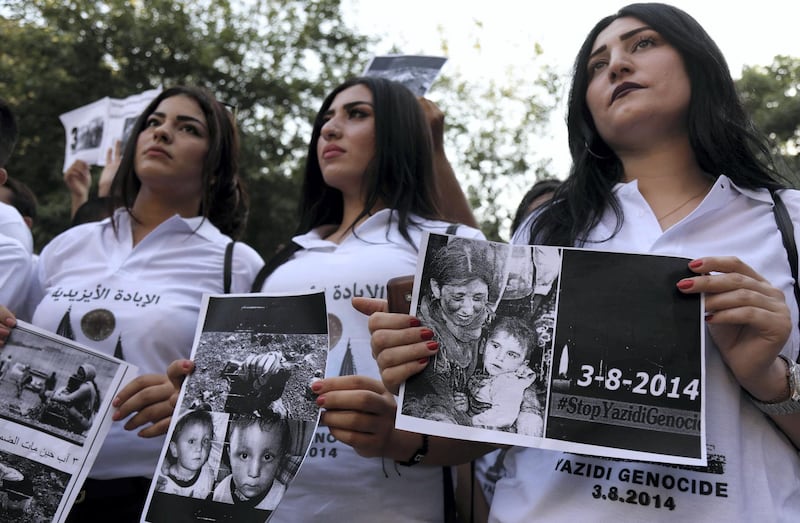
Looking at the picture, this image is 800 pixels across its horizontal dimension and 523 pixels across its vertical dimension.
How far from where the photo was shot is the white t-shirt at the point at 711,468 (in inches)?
55.1

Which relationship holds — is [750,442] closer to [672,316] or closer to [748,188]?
[672,316]

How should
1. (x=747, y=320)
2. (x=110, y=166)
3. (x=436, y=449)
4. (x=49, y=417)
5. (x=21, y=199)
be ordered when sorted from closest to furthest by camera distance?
(x=747, y=320) → (x=436, y=449) → (x=49, y=417) → (x=110, y=166) → (x=21, y=199)

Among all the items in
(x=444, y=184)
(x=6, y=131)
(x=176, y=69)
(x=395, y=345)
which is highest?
(x=176, y=69)

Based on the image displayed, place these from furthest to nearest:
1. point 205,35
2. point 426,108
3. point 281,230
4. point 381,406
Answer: point 205,35 < point 281,230 < point 426,108 < point 381,406

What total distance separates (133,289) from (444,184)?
3.81ft

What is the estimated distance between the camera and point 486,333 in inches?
57.9

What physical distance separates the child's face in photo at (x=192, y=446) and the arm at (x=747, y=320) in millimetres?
1045

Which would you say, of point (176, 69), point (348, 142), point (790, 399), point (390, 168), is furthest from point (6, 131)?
point (176, 69)

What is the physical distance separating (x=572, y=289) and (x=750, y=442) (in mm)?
452

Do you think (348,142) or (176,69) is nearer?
(348,142)

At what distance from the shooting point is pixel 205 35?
37.1 ft

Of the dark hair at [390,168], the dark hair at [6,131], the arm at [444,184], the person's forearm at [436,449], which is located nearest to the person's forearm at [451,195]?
the arm at [444,184]

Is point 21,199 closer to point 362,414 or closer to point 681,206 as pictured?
point 362,414

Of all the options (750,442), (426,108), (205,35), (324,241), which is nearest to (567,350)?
(750,442)
